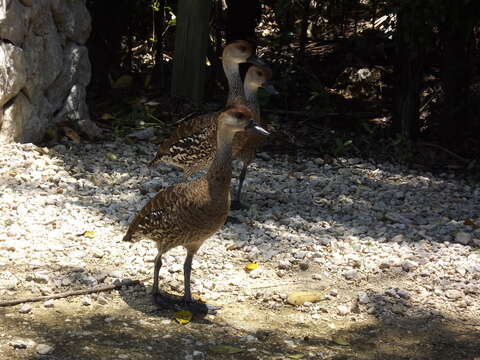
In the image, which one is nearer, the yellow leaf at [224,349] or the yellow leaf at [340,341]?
the yellow leaf at [224,349]

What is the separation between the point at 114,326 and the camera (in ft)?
14.7

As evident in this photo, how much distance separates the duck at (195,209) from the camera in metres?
4.52

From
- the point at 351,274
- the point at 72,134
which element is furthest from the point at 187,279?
the point at 72,134

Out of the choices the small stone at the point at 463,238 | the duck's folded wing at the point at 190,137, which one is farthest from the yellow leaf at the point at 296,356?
the duck's folded wing at the point at 190,137

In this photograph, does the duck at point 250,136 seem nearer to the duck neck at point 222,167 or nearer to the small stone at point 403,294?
the duck neck at point 222,167

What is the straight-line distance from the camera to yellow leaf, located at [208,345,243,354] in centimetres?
425

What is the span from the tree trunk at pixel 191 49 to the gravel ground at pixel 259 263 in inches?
60.3

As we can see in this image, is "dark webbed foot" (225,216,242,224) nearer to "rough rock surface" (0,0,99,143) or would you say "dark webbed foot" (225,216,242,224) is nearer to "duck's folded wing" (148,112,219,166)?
"duck's folded wing" (148,112,219,166)

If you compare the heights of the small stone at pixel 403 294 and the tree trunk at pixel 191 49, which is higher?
the tree trunk at pixel 191 49

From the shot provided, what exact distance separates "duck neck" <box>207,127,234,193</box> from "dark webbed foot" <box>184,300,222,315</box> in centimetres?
77

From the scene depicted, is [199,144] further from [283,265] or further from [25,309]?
[25,309]

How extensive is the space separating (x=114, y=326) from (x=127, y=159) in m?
3.28

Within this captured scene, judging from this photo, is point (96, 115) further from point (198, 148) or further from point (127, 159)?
point (198, 148)

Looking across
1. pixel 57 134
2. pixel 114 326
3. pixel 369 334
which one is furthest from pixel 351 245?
pixel 57 134
